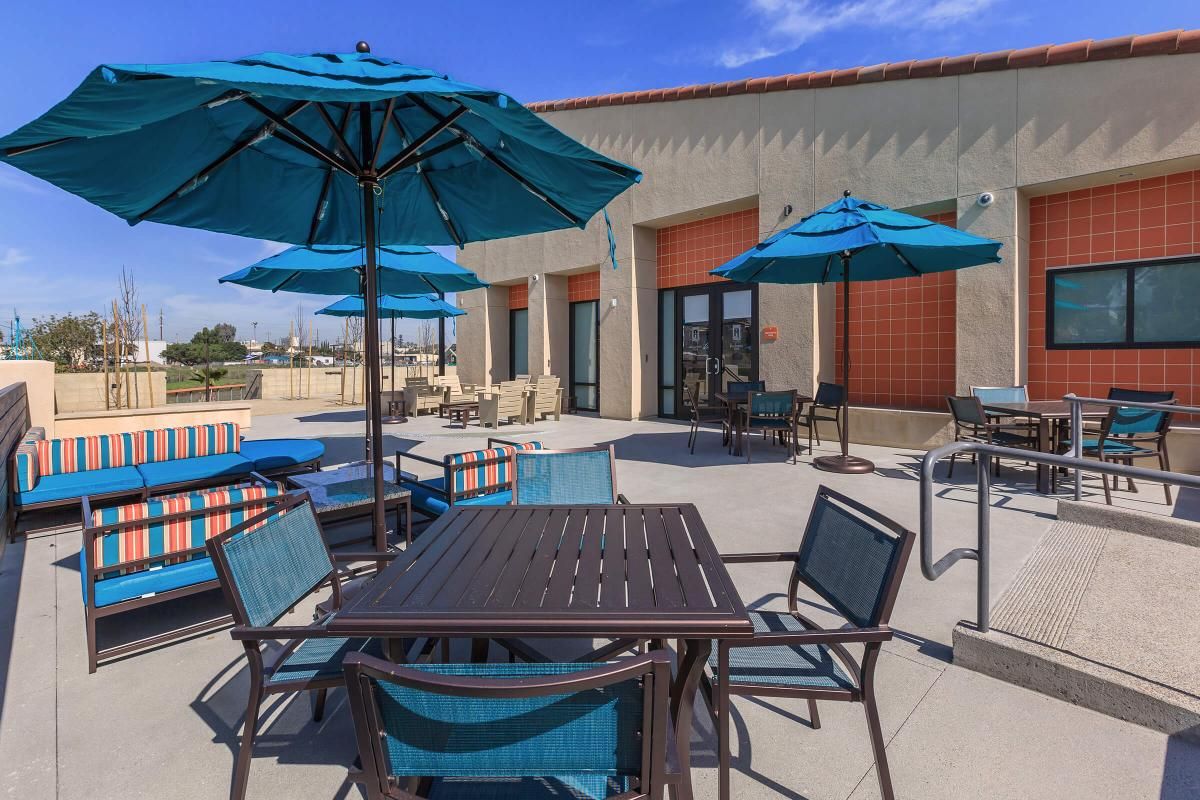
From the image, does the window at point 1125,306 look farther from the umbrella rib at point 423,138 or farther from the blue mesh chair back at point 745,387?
the umbrella rib at point 423,138

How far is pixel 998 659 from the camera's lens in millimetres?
2490

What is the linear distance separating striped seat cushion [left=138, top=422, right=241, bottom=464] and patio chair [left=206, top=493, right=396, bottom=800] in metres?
4.24

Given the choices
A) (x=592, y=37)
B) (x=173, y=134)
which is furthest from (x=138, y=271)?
(x=173, y=134)

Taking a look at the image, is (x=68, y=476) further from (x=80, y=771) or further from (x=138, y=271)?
(x=138, y=271)

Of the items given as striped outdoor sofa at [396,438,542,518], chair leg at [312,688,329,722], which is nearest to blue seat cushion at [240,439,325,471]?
striped outdoor sofa at [396,438,542,518]

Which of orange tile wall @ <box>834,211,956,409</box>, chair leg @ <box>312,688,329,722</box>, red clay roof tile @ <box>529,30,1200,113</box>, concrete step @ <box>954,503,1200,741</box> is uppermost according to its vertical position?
red clay roof tile @ <box>529,30,1200,113</box>

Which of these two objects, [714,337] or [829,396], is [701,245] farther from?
[829,396]

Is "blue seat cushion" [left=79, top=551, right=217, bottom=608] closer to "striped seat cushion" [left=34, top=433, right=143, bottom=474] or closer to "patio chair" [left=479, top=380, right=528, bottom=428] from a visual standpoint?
"striped seat cushion" [left=34, top=433, right=143, bottom=474]

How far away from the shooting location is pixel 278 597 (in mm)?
2027

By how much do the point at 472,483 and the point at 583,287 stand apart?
10.6 metres

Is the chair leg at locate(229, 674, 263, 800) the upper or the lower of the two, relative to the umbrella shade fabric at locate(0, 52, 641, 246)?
lower

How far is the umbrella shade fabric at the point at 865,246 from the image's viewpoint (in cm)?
552

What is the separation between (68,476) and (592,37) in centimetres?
968

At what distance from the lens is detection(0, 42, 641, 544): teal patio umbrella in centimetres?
214
